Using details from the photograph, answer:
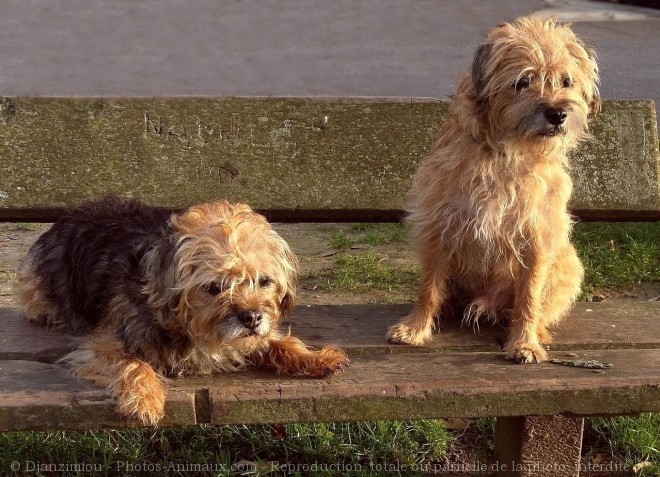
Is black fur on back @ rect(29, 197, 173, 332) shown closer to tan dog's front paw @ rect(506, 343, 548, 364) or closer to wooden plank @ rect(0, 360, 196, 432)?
wooden plank @ rect(0, 360, 196, 432)

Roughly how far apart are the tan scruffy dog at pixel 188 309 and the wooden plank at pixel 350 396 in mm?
85

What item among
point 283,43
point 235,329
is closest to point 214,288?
point 235,329

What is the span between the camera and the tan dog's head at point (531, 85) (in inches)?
130

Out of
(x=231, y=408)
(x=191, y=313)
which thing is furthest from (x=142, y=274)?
(x=231, y=408)

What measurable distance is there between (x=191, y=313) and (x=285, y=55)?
12.9 metres

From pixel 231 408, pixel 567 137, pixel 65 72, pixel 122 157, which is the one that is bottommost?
pixel 65 72

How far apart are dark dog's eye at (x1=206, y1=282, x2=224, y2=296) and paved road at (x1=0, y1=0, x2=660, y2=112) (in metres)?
9.43

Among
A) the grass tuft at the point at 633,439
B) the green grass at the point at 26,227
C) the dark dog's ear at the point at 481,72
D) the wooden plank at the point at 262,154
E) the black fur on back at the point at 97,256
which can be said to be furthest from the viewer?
the green grass at the point at 26,227

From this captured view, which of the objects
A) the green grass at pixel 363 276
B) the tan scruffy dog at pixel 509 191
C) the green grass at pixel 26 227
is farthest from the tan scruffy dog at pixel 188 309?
the green grass at pixel 26 227

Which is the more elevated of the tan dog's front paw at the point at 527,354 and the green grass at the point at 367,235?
the tan dog's front paw at the point at 527,354

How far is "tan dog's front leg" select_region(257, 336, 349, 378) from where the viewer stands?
3.10m

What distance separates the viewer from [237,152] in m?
4.08

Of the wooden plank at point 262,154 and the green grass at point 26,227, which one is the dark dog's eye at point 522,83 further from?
the green grass at point 26,227

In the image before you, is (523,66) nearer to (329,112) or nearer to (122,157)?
(329,112)
